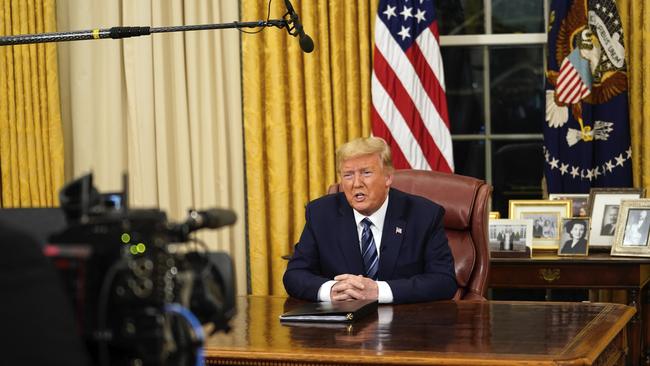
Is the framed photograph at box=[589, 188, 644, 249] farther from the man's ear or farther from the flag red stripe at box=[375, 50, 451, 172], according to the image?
the man's ear

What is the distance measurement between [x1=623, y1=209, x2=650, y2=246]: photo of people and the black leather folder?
1.90 meters

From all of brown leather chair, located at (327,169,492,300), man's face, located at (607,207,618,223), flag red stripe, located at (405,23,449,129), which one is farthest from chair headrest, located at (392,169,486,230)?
flag red stripe, located at (405,23,449,129)

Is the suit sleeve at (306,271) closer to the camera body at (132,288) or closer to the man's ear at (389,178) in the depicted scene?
the man's ear at (389,178)

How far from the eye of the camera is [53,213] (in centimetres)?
211

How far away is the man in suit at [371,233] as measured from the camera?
3.90 m

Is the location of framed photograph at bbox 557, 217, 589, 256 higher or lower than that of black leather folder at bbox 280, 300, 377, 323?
higher

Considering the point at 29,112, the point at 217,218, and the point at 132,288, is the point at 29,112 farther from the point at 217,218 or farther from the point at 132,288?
the point at 132,288

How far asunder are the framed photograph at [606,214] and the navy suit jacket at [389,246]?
1365mm

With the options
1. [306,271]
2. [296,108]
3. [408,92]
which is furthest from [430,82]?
[306,271]

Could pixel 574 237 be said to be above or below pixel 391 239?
below

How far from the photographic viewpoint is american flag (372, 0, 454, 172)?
5.46 metres

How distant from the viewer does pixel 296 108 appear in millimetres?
5609

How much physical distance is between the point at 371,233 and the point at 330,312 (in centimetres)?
79

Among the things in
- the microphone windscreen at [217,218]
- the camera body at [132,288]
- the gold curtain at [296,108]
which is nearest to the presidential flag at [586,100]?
the gold curtain at [296,108]
